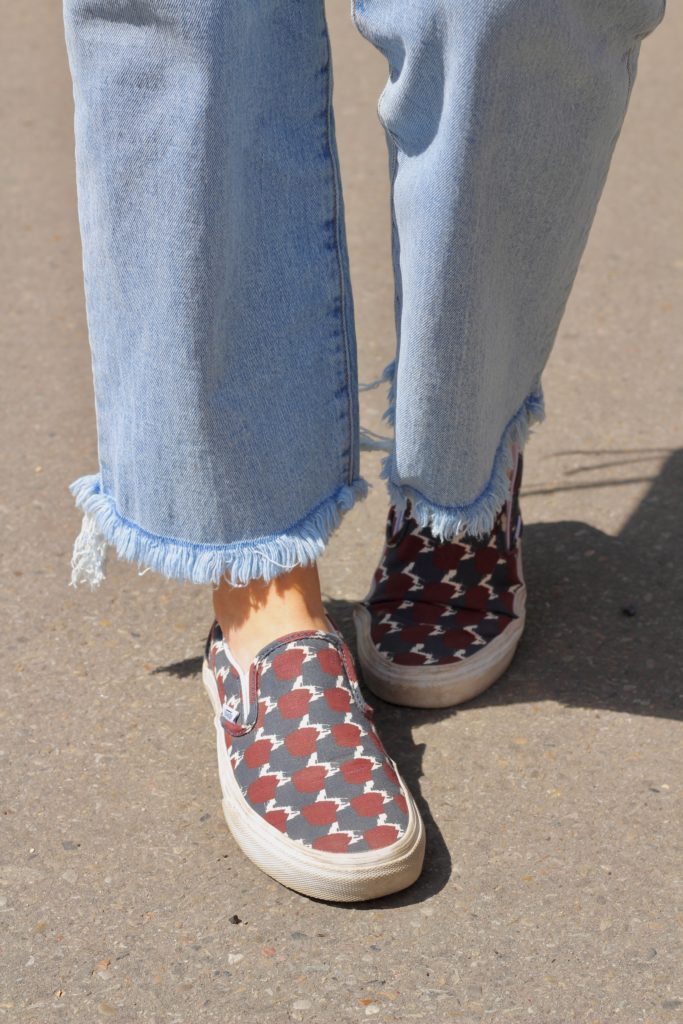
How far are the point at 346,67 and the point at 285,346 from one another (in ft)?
8.61

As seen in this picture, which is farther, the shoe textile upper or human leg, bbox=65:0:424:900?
the shoe textile upper

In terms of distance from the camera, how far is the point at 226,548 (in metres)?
1.53

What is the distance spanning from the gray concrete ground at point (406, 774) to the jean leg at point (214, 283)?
0.89 feet

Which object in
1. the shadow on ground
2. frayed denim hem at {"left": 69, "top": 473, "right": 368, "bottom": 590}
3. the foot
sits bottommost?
the shadow on ground

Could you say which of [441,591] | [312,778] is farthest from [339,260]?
[312,778]

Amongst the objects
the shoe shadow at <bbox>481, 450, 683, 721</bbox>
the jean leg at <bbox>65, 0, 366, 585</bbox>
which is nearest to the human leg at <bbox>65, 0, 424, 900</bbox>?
the jean leg at <bbox>65, 0, 366, 585</bbox>

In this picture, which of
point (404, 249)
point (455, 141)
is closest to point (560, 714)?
point (404, 249)

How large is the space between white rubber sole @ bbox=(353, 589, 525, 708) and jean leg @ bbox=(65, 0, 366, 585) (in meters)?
0.22

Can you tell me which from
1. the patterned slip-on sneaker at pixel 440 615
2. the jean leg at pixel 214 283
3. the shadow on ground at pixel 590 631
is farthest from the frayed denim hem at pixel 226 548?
the shadow on ground at pixel 590 631

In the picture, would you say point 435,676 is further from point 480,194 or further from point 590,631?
point 480,194

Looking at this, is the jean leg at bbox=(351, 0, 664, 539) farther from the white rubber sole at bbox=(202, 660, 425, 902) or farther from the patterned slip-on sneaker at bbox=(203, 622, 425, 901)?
the white rubber sole at bbox=(202, 660, 425, 902)

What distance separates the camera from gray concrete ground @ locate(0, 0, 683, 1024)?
1327 millimetres

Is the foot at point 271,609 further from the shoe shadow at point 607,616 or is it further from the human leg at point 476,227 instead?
the shoe shadow at point 607,616

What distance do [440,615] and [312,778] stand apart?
345 millimetres
